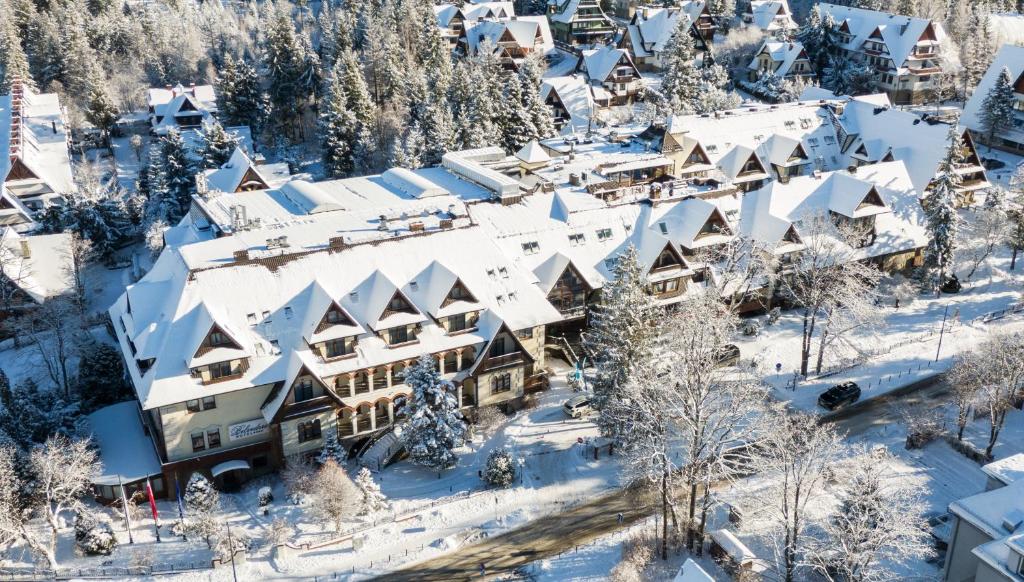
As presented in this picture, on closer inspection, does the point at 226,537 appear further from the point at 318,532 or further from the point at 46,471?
the point at 46,471

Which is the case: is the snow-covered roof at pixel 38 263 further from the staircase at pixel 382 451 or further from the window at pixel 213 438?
the staircase at pixel 382 451

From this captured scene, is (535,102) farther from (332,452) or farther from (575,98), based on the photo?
(332,452)

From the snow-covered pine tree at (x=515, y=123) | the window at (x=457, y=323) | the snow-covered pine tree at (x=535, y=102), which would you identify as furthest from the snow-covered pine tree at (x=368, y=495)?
the snow-covered pine tree at (x=535, y=102)

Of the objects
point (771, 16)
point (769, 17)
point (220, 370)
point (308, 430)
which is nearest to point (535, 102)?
point (308, 430)

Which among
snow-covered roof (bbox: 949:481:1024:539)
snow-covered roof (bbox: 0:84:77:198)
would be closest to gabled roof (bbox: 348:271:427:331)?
snow-covered roof (bbox: 949:481:1024:539)

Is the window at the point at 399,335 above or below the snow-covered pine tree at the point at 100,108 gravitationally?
below

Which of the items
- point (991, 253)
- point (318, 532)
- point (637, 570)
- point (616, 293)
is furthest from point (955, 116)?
point (318, 532)

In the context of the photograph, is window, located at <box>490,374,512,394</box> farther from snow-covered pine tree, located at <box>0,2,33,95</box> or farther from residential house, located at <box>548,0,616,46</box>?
residential house, located at <box>548,0,616,46</box>
